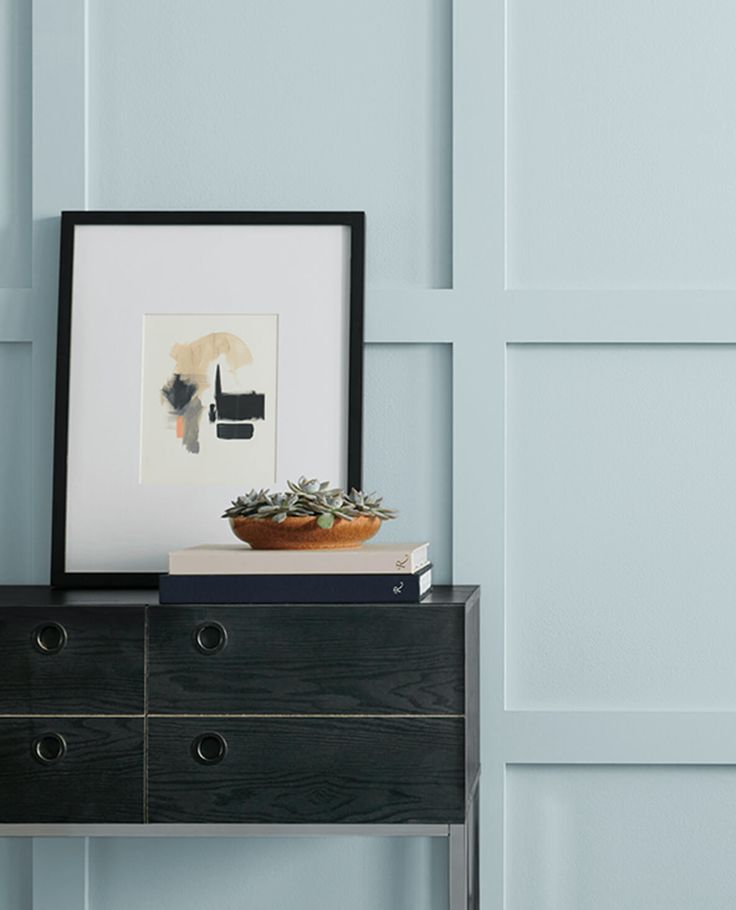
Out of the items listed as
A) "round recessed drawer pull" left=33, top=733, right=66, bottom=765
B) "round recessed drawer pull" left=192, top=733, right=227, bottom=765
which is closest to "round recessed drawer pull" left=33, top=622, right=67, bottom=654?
"round recessed drawer pull" left=33, top=733, right=66, bottom=765

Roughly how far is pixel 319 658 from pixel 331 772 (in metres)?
0.14

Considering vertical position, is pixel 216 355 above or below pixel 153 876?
above

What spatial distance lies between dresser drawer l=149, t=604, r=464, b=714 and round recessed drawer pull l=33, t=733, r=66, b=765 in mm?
154

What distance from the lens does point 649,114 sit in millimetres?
1874

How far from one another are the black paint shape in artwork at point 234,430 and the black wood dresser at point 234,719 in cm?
36

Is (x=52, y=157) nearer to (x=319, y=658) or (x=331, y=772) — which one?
(x=319, y=658)

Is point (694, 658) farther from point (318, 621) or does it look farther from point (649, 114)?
point (649, 114)

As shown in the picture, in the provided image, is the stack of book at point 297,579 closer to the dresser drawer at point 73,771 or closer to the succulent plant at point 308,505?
the succulent plant at point 308,505

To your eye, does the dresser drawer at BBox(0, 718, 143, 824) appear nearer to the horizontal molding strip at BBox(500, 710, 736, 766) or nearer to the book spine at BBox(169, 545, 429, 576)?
the book spine at BBox(169, 545, 429, 576)

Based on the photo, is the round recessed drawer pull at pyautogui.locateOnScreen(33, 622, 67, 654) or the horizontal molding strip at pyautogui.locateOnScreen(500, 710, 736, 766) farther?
the horizontal molding strip at pyautogui.locateOnScreen(500, 710, 736, 766)

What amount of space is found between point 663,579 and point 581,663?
18cm

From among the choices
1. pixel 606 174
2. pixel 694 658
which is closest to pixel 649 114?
pixel 606 174

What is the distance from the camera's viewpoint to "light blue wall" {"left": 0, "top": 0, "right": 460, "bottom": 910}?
1859 mm

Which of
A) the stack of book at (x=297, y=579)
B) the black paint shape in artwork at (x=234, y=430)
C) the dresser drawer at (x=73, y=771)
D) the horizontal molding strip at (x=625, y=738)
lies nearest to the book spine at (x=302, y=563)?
the stack of book at (x=297, y=579)
